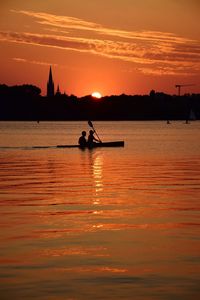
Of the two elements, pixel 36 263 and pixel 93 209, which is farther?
pixel 93 209

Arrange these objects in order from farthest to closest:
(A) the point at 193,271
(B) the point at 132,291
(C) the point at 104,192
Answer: (C) the point at 104,192, (A) the point at 193,271, (B) the point at 132,291

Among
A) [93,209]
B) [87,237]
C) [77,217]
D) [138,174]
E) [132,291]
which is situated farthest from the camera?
[138,174]

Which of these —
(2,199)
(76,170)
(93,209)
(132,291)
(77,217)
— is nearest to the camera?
(132,291)

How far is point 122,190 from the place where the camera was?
33375 mm

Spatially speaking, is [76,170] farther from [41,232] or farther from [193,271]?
[193,271]

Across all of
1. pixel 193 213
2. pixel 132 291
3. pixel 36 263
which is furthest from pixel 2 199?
pixel 132 291

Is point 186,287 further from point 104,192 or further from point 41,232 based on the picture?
point 104,192

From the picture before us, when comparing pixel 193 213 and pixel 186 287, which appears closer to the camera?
pixel 186 287

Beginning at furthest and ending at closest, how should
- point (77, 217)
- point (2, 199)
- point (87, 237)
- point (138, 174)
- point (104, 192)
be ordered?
point (138, 174), point (104, 192), point (2, 199), point (77, 217), point (87, 237)

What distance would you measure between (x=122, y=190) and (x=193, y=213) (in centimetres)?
868

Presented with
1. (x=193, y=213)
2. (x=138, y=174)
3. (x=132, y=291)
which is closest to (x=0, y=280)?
(x=132, y=291)

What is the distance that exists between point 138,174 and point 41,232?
2352 cm

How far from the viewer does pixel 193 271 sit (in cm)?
1598

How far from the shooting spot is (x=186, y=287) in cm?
1463
